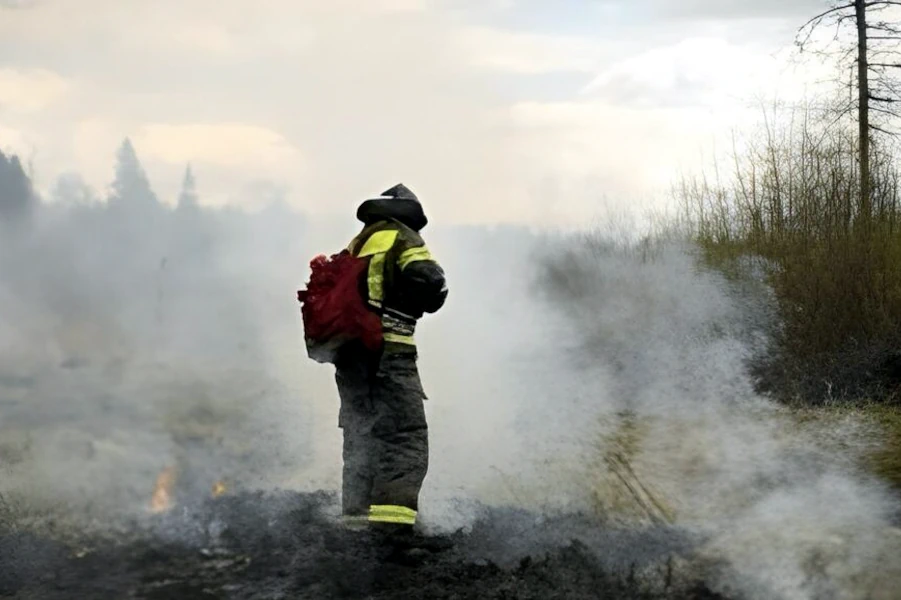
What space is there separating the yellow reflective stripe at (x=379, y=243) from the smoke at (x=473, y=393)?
1.80 metres

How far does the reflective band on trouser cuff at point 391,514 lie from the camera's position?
19.3 feet

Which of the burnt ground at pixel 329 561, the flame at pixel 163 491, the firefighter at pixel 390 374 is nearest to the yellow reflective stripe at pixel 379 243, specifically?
the firefighter at pixel 390 374

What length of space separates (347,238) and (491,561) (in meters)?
9.71

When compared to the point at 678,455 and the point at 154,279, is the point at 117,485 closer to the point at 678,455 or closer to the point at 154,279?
the point at 678,455

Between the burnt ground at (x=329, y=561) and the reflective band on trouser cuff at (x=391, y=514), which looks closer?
the burnt ground at (x=329, y=561)

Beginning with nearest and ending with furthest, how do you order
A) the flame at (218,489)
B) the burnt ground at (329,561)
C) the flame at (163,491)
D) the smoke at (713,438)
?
1. the burnt ground at (329,561)
2. the smoke at (713,438)
3. the flame at (163,491)
4. the flame at (218,489)

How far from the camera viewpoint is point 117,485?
6797 millimetres

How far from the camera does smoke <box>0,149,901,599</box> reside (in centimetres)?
650

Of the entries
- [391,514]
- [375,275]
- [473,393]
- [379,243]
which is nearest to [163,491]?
[391,514]

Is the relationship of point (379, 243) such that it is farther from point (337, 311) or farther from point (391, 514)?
point (391, 514)

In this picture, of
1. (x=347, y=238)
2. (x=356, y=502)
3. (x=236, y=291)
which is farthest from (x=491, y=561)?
(x=236, y=291)

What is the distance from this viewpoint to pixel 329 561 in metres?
5.61

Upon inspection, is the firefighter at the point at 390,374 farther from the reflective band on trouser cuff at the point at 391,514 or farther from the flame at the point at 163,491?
the flame at the point at 163,491

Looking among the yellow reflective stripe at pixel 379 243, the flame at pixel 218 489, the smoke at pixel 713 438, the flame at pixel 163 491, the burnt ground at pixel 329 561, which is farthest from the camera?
the flame at pixel 218 489
